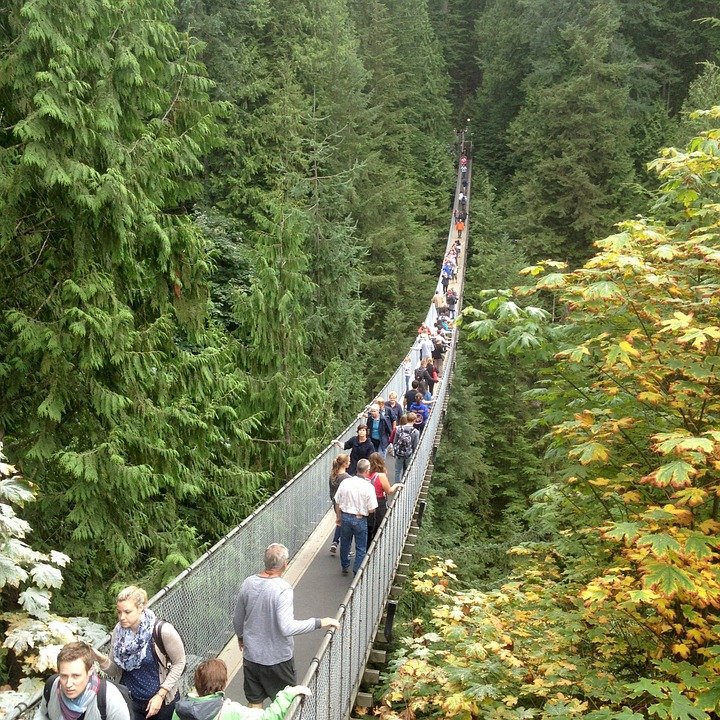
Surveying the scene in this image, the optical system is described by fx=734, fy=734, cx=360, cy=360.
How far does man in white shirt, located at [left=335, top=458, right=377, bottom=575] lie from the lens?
662cm

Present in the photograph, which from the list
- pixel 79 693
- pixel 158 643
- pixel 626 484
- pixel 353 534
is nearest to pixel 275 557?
pixel 158 643

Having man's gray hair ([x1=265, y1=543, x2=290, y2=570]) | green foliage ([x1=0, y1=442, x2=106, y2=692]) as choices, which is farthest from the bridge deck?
man's gray hair ([x1=265, y1=543, x2=290, y2=570])

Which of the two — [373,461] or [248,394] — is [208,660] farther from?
[248,394]

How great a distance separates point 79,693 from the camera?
297cm

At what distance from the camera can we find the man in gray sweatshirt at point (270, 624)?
4.15m

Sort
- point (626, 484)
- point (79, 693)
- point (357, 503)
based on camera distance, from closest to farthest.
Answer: point (79, 693)
point (626, 484)
point (357, 503)

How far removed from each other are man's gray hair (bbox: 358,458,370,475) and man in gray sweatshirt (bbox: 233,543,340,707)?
7.87 ft

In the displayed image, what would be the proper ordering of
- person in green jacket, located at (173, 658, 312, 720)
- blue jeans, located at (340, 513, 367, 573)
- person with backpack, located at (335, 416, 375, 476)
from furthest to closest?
person with backpack, located at (335, 416, 375, 476), blue jeans, located at (340, 513, 367, 573), person in green jacket, located at (173, 658, 312, 720)

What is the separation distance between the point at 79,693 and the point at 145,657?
0.65 metres

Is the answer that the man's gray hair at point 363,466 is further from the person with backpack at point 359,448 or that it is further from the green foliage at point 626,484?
the green foliage at point 626,484

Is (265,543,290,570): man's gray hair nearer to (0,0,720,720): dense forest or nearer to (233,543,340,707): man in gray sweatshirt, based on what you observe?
(233,543,340,707): man in gray sweatshirt

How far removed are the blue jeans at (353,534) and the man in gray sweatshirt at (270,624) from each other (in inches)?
95.3

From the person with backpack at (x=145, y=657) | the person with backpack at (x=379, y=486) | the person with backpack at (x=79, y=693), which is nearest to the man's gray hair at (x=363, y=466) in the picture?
the person with backpack at (x=379, y=486)

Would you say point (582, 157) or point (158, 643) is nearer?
point (158, 643)
